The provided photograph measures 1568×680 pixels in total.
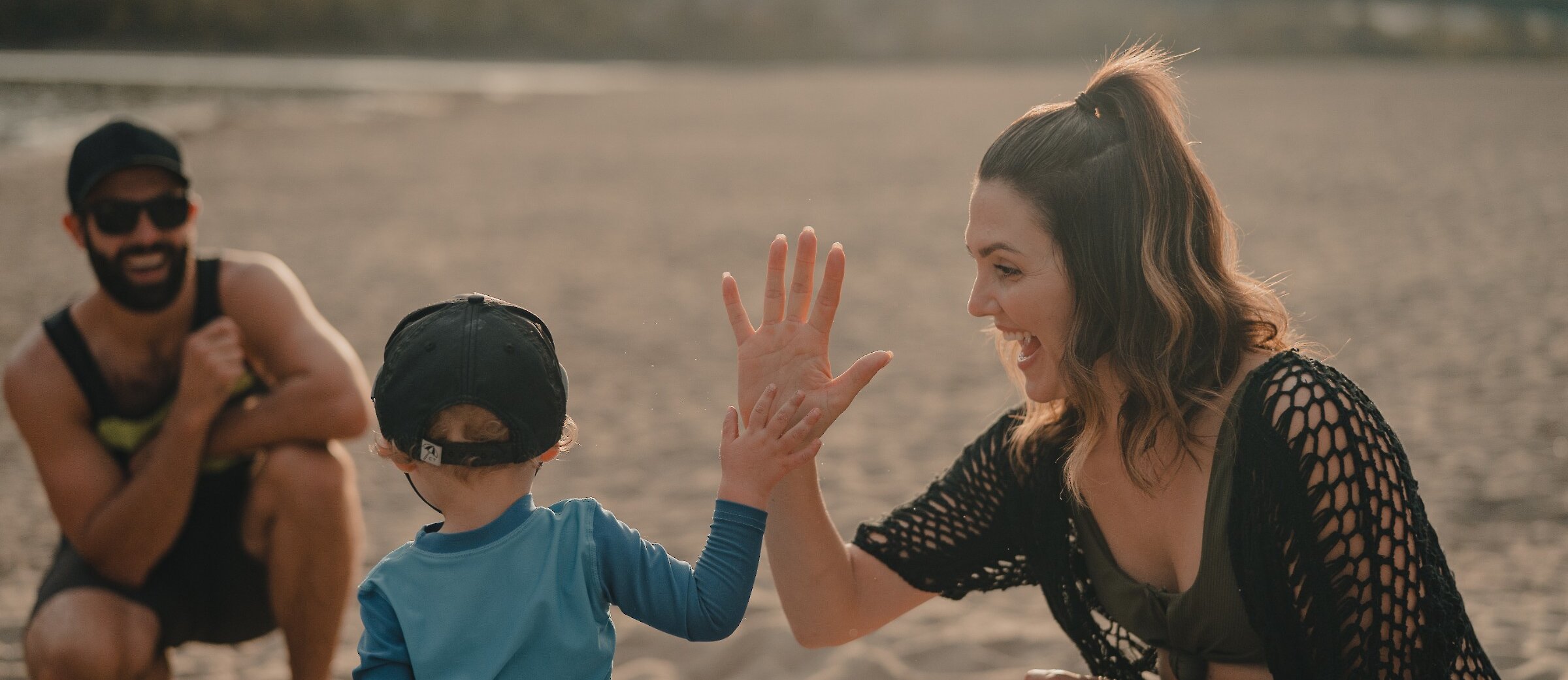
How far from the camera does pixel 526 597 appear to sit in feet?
6.51

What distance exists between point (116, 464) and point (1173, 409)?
2565mm

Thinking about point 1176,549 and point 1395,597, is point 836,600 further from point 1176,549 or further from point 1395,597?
point 1395,597

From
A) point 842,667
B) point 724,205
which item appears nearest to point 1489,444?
point 842,667

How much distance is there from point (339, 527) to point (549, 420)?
69.6 inches

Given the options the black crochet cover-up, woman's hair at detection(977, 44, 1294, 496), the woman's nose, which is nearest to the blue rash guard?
the woman's nose

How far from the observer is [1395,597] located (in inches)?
88.3

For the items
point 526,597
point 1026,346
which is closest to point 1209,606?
point 1026,346

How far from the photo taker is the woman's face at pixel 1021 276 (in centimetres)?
237

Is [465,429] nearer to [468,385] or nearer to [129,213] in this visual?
[468,385]

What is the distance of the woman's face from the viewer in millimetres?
2373

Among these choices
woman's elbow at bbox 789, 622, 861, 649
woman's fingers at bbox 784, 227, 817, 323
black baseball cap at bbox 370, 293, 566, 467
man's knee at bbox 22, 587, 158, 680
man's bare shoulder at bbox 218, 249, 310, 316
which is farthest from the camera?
man's bare shoulder at bbox 218, 249, 310, 316

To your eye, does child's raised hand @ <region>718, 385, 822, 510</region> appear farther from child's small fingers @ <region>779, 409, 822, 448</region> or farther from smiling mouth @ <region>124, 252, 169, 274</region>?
smiling mouth @ <region>124, 252, 169, 274</region>

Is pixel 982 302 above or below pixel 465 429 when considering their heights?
above

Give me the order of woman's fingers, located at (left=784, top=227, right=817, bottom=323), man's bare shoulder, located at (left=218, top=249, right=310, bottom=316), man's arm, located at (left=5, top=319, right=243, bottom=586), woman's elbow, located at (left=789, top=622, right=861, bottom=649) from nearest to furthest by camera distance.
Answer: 1. woman's fingers, located at (left=784, top=227, right=817, bottom=323)
2. woman's elbow, located at (left=789, top=622, right=861, bottom=649)
3. man's arm, located at (left=5, top=319, right=243, bottom=586)
4. man's bare shoulder, located at (left=218, top=249, right=310, bottom=316)
